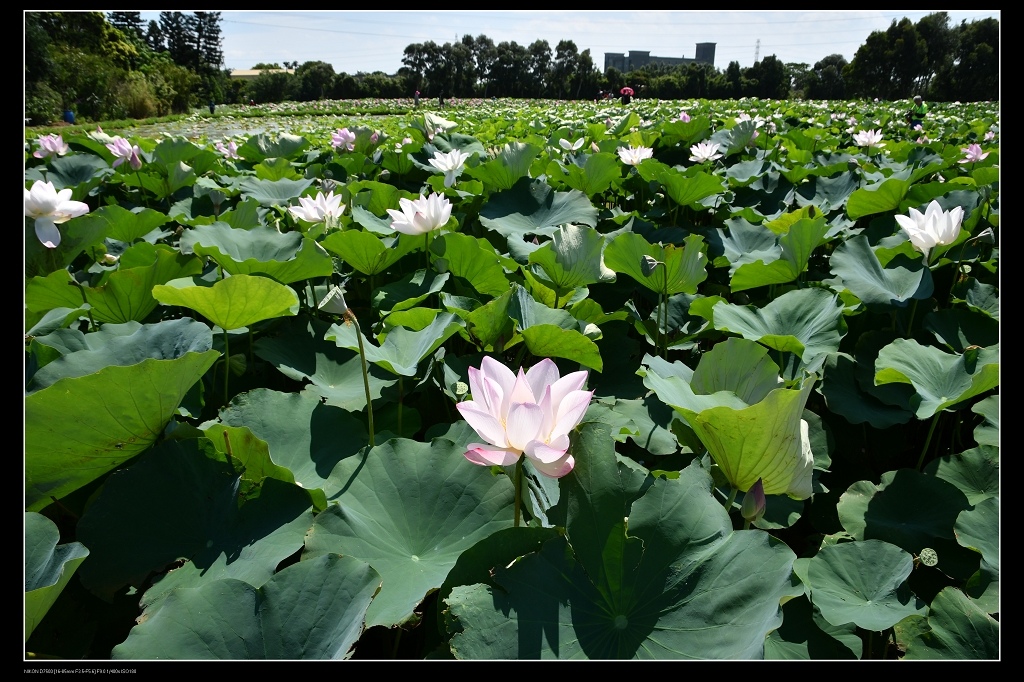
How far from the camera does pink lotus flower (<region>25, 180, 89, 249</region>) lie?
1.53m

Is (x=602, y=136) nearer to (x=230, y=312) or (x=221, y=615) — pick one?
(x=230, y=312)

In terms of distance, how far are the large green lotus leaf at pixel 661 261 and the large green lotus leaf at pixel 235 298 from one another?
2.82 ft

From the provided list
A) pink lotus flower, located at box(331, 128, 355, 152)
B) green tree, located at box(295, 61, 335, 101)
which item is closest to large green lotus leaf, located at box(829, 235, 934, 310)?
pink lotus flower, located at box(331, 128, 355, 152)

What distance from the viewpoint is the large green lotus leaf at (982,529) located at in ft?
3.07

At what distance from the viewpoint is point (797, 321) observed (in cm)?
149

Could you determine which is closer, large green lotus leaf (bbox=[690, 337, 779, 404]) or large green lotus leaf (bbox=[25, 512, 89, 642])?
large green lotus leaf (bbox=[25, 512, 89, 642])

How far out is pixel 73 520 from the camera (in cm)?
104

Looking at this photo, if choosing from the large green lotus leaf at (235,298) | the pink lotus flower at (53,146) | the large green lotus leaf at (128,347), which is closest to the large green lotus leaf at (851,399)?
the large green lotus leaf at (235,298)

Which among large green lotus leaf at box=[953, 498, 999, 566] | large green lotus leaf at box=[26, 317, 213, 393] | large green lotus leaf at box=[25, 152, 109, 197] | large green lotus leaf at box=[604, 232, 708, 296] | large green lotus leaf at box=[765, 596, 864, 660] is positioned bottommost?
large green lotus leaf at box=[765, 596, 864, 660]

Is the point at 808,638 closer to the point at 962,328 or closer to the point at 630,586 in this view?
the point at 630,586

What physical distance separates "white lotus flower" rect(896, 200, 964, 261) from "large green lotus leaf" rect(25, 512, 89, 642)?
1.89 m

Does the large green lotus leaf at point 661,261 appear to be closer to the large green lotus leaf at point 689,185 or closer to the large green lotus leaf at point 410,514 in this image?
the large green lotus leaf at point 689,185

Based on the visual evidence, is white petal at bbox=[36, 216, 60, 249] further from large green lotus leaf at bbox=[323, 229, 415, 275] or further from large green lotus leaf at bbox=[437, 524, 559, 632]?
large green lotus leaf at bbox=[437, 524, 559, 632]
